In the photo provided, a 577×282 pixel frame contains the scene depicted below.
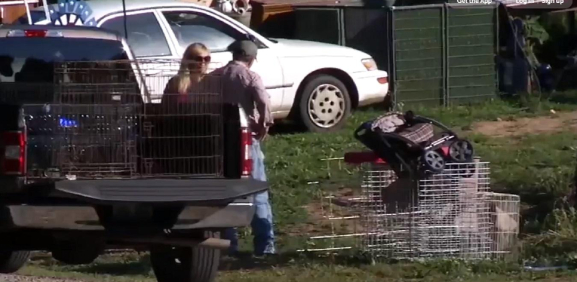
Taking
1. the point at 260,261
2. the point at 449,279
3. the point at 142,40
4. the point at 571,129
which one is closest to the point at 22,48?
the point at 260,261

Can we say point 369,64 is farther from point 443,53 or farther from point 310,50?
point 443,53

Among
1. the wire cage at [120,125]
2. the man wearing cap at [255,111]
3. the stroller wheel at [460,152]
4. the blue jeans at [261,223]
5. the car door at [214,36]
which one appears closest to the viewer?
the wire cage at [120,125]

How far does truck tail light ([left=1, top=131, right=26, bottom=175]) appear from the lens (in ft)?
22.5

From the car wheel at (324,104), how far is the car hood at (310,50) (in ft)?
0.85

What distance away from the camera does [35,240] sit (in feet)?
24.6

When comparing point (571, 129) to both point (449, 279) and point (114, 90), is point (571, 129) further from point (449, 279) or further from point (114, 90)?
point (114, 90)

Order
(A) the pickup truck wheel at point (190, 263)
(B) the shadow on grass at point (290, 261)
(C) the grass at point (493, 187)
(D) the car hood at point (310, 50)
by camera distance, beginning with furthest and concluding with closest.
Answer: (D) the car hood at point (310, 50) < (B) the shadow on grass at point (290, 261) < (C) the grass at point (493, 187) < (A) the pickup truck wheel at point (190, 263)

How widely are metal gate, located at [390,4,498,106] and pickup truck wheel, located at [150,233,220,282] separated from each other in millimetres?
8230

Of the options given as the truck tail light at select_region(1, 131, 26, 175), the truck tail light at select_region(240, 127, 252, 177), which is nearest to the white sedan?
the truck tail light at select_region(240, 127, 252, 177)

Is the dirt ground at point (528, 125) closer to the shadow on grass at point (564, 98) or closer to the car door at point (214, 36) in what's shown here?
the shadow on grass at point (564, 98)

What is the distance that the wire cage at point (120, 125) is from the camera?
280 inches

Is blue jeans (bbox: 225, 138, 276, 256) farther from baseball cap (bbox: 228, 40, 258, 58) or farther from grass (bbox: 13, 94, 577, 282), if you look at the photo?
baseball cap (bbox: 228, 40, 258, 58)

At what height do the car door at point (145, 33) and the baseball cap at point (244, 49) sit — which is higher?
the car door at point (145, 33)

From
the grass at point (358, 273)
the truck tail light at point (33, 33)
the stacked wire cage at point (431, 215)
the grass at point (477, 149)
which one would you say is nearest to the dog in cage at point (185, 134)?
the truck tail light at point (33, 33)
